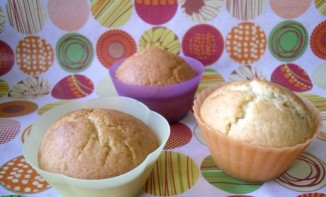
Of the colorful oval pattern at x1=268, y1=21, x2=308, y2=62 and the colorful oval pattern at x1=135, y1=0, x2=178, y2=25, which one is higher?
the colorful oval pattern at x1=135, y1=0, x2=178, y2=25

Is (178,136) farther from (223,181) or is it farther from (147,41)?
(147,41)

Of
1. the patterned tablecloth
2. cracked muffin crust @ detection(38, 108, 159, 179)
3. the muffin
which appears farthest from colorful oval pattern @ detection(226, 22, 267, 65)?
cracked muffin crust @ detection(38, 108, 159, 179)

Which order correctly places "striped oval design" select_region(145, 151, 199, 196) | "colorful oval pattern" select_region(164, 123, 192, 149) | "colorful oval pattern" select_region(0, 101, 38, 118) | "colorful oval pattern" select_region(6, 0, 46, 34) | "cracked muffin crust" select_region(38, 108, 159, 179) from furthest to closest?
"colorful oval pattern" select_region(6, 0, 46, 34) < "colorful oval pattern" select_region(0, 101, 38, 118) < "colorful oval pattern" select_region(164, 123, 192, 149) < "striped oval design" select_region(145, 151, 199, 196) < "cracked muffin crust" select_region(38, 108, 159, 179)

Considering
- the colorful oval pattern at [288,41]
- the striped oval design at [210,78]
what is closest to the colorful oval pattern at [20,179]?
the striped oval design at [210,78]

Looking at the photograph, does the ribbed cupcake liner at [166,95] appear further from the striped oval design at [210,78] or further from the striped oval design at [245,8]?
the striped oval design at [245,8]

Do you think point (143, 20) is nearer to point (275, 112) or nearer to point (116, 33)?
point (116, 33)

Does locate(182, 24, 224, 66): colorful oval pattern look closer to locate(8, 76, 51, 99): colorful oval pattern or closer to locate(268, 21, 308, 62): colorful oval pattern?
locate(268, 21, 308, 62): colorful oval pattern
